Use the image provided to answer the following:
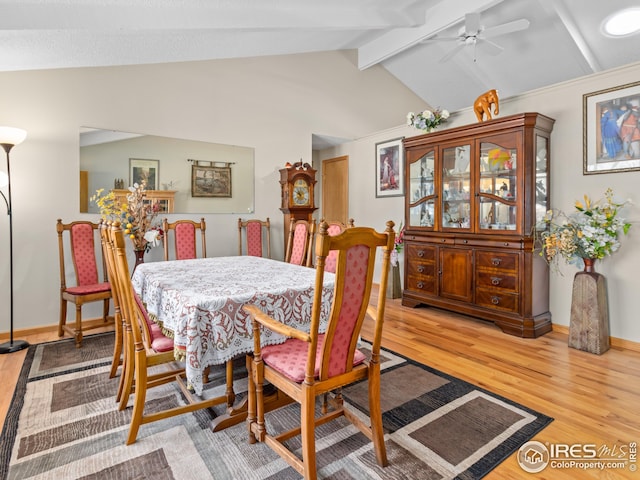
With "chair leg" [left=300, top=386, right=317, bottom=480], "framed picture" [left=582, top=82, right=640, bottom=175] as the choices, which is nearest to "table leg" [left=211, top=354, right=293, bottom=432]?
"chair leg" [left=300, top=386, right=317, bottom=480]

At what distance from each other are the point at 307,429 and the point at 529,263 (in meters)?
2.84

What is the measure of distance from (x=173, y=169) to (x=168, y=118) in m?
0.58

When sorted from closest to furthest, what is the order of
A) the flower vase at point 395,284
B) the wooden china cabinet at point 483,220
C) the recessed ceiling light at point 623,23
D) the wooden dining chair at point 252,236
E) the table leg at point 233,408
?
the table leg at point 233,408 → the wooden china cabinet at point 483,220 → the recessed ceiling light at point 623,23 → the wooden dining chair at point 252,236 → the flower vase at point 395,284

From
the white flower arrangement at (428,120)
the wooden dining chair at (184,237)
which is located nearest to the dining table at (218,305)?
the wooden dining chair at (184,237)

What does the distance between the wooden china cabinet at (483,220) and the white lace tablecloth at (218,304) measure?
2.09 m

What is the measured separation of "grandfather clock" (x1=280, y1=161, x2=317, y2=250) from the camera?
15.5 feet

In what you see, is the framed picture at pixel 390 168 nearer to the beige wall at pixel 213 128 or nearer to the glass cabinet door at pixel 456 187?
the beige wall at pixel 213 128

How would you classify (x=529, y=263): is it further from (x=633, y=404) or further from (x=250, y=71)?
(x=250, y=71)

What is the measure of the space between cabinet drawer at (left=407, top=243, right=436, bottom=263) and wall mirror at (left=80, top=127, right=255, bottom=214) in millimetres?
2119

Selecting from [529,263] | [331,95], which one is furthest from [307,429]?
[331,95]

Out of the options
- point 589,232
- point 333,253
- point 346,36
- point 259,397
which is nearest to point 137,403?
point 259,397

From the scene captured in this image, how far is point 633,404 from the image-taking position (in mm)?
2197

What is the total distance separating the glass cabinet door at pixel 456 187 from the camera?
3889 mm

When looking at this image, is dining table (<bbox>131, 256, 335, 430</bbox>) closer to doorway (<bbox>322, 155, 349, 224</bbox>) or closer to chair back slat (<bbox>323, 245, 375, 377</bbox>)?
chair back slat (<bbox>323, 245, 375, 377</bbox>)
